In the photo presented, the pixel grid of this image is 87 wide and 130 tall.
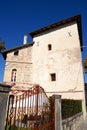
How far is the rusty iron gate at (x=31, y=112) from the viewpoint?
365 cm

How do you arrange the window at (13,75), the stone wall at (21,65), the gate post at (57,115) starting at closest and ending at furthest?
the gate post at (57,115) < the stone wall at (21,65) < the window at (13,75)

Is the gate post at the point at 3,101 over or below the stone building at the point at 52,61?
below

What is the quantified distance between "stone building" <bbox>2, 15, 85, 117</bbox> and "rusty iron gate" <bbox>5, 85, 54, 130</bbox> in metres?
10.5

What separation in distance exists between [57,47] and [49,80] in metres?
4.27

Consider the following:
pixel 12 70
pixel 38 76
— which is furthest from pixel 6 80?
pixel 38 76

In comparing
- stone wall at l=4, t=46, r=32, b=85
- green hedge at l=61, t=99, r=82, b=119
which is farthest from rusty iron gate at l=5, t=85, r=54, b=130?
stone wall at l=4, t=46, r=32, b=85

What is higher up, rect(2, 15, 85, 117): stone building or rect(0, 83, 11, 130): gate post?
rect(2, 15, 85, 117): stone building

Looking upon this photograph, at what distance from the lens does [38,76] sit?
1777 centimetres

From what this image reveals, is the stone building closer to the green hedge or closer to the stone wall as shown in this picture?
the stone wall

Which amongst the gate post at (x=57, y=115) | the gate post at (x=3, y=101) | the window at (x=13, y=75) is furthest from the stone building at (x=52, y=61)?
the gate post at (x=3, y=101)

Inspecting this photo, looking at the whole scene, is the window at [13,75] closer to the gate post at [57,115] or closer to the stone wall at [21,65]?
the stone wall at [21,65]

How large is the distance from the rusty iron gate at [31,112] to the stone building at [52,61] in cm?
1048

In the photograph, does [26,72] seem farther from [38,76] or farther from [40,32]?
→ [40,32]

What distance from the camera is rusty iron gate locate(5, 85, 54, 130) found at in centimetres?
365
